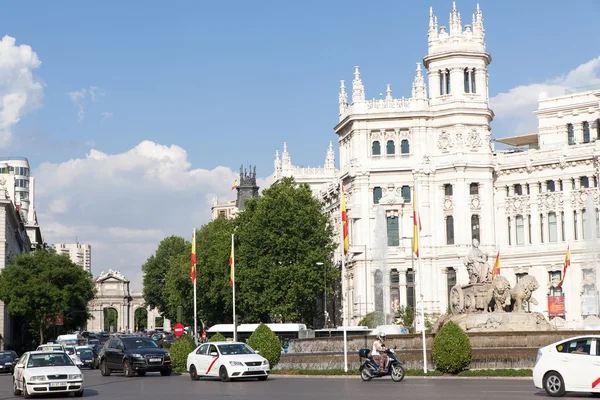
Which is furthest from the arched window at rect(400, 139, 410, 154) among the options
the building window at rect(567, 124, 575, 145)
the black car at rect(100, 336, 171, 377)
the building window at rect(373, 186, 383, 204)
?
the black car at rect(100, 336, 171, 377)

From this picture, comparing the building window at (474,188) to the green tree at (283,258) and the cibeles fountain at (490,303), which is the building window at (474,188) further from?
the cibeles fountain at (490,303)

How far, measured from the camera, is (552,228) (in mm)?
93750

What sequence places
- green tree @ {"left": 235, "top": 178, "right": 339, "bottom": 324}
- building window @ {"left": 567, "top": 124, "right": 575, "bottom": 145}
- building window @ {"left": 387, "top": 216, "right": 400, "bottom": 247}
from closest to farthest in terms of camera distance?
green tree @ {"left": 235, "top": 178, "right": 339, "bottom": 324} < building window @ {"left": 387, "top": 216, "right": 400, "bottom": 247} < building window @ {"left": 567, "top": 124, "right": 575, "bottom": 145}

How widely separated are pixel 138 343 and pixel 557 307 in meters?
53.0

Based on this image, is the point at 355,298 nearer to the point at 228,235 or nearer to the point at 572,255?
the point at 228,235

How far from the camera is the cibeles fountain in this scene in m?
48.7

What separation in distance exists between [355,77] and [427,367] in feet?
194

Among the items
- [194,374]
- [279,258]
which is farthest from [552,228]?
[194,374]

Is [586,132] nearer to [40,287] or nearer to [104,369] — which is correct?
[40,287]

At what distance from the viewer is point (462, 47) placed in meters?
97.4

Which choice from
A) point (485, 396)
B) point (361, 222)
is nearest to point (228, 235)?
point (361, 222)

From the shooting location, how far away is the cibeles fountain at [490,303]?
4872cm

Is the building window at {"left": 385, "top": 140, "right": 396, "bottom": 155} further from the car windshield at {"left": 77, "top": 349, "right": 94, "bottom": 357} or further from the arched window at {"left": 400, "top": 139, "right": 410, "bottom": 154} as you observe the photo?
the car windshield at {"left": 77, "top": 349, "right": 94, "bottom": 357}

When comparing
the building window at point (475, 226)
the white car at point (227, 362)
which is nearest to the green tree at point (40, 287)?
the building window at point (475, 226)
